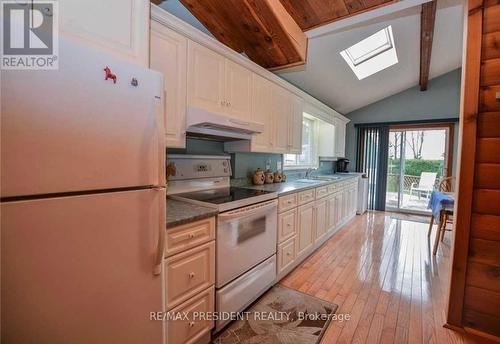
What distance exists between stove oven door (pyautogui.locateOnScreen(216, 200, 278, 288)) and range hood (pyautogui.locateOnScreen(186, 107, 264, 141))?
673 millimetres

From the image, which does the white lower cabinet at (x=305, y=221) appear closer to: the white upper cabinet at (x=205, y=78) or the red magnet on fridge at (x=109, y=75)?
the white upper cabinet at (x=205, y=78)

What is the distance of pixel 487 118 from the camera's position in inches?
62.1

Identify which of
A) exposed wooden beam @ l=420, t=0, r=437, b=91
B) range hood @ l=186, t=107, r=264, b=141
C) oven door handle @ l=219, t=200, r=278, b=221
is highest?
exposed wooden beam @ l=420, t=0, r=437, b=91

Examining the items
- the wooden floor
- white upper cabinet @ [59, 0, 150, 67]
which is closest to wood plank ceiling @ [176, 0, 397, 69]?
white upper cabinet @ [59, 0, 150, 67]

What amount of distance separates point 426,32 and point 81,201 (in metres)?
4.00

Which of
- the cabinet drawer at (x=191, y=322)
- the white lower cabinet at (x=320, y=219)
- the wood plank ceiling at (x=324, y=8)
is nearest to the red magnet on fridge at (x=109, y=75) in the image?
the cabinet drawer at (x=191, y=322)

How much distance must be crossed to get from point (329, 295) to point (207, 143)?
1.86 meters

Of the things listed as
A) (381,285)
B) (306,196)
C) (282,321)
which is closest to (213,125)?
(306,196)

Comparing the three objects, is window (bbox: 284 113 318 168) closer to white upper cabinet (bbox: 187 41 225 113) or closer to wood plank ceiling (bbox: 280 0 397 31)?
wood plank ceiling (bbox: 280 0 397 31)

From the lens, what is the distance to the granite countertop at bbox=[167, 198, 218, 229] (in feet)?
4.19

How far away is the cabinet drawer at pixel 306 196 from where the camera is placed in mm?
2588

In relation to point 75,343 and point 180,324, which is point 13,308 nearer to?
point 75,343

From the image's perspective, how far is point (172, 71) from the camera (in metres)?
1.60

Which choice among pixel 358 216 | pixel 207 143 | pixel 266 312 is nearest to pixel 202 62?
pixel 207 143
